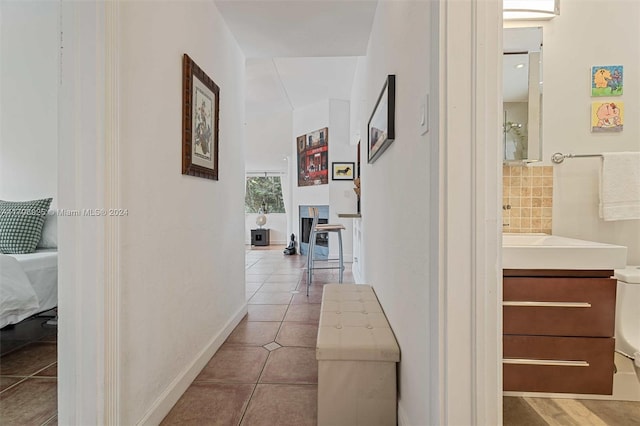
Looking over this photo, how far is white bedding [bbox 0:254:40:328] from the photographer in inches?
73.6

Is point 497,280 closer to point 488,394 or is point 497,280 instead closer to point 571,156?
point 488,394

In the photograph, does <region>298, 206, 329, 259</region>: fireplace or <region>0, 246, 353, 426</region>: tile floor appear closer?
<region>0, 246, 353, 426</region>: tile floor

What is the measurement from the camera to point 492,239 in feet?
2.74

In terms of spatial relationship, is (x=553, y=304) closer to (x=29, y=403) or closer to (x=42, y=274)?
(x=29, y=403)

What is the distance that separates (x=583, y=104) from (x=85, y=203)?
2711mm

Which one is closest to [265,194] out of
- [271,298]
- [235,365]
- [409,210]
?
[271,298]

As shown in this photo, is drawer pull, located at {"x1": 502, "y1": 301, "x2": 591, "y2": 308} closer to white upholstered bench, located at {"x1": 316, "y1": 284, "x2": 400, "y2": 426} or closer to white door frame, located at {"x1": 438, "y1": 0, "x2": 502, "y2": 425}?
white upholstered bench, located at {"x1": 316, "y1": 284, "x2": 400, "y2": 426}

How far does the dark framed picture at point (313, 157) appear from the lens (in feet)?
18.5

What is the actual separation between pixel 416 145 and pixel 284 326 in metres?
2.01

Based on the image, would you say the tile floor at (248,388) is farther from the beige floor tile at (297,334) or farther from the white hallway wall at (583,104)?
the white hallway wall at (583,104)

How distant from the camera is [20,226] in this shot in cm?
237

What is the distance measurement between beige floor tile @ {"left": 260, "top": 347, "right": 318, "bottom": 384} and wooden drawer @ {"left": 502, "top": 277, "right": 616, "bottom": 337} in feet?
3.69

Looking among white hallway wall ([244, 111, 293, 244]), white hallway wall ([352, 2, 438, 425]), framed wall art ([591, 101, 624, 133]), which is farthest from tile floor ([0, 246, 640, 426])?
white hallway wall ([244, 111, 293, 244])

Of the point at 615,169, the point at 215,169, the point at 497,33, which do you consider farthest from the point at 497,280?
the point at 215,169
